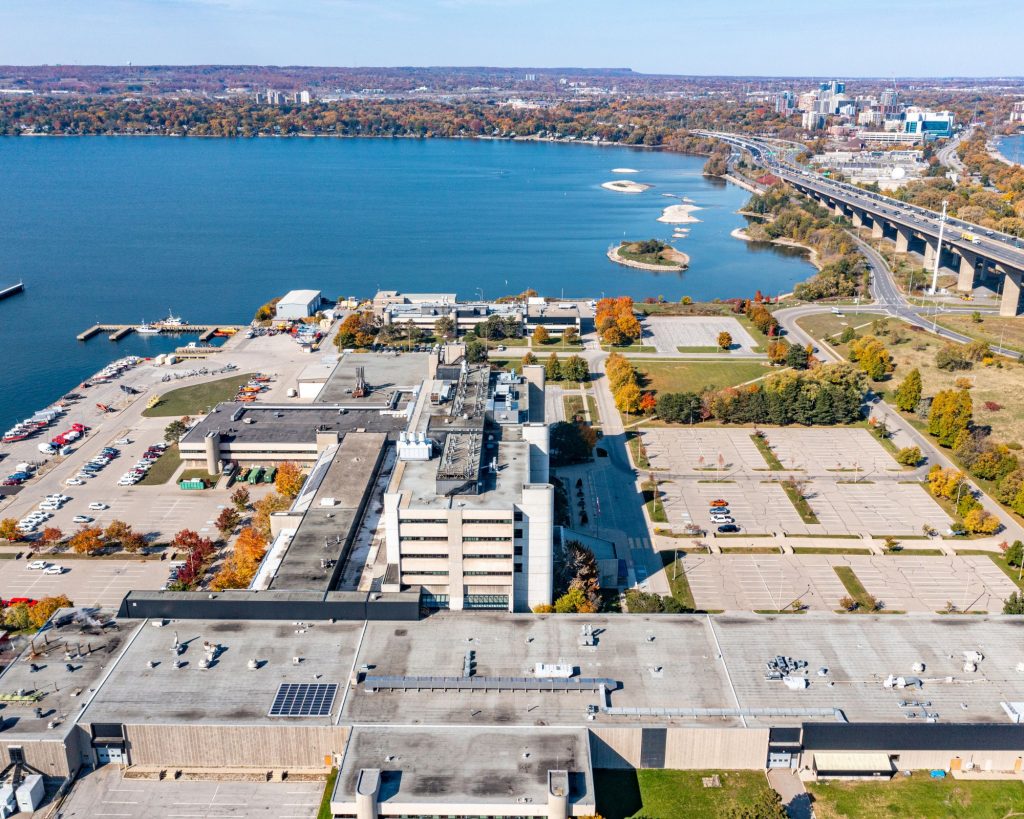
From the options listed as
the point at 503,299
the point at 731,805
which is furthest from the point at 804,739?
the point at 503,299

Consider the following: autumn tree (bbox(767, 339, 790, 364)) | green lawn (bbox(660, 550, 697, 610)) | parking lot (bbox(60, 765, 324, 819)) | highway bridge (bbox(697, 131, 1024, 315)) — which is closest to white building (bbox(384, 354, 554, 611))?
green lawn (bbox(660, 550, 697, 610))

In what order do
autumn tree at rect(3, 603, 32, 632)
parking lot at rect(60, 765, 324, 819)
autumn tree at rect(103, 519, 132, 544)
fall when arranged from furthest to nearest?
autumn tree at rect(103, 519, 132, 544), autumn tree at rect(3, 603, 32, 632), parking lot at rect(60, 765, 324, 819)

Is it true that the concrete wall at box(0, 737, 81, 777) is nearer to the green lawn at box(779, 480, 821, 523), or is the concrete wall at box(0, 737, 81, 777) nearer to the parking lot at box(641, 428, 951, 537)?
the parking lot at box(641, 428, 951, 537)

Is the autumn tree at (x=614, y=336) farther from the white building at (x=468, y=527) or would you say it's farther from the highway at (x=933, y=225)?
the white building at (x=468, y=527)

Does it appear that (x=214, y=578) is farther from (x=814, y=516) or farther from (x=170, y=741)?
(x=814, y=516)

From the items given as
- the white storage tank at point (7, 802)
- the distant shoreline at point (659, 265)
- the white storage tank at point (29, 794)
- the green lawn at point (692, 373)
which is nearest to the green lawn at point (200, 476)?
the white storage tank at point (29, 794)

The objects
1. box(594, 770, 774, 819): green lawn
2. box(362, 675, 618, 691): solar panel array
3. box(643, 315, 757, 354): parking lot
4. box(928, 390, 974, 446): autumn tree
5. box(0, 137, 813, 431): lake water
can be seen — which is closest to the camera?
box(594, 770, 774, 819): green lawn
